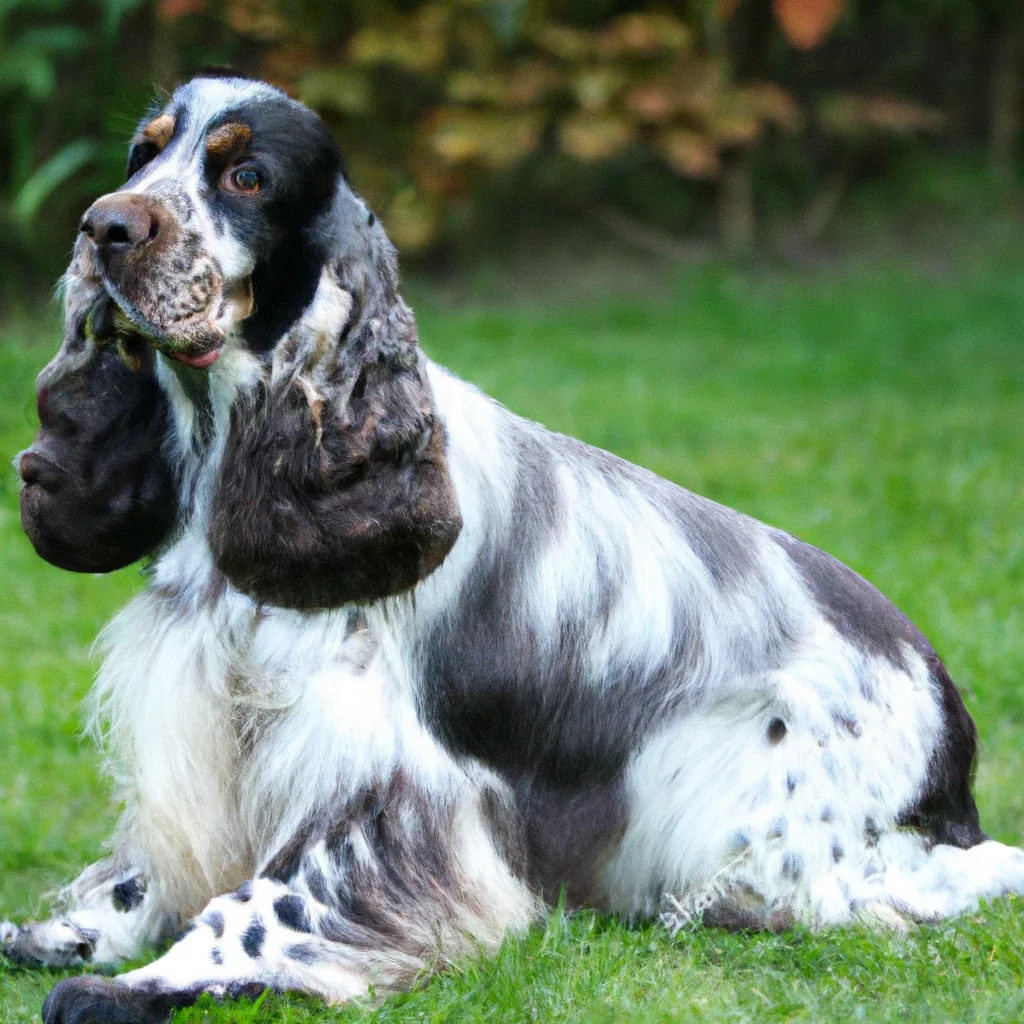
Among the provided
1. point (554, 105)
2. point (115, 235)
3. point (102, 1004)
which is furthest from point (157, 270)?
point (554, 105)

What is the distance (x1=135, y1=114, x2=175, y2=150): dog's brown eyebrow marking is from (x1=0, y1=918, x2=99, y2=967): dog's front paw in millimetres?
1833

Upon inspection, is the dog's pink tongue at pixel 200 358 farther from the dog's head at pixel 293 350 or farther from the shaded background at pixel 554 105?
→ the shaded background at pixel 554 105

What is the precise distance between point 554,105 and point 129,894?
28.7ft

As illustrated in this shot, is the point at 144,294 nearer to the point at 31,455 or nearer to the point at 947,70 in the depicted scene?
the point at 31,455

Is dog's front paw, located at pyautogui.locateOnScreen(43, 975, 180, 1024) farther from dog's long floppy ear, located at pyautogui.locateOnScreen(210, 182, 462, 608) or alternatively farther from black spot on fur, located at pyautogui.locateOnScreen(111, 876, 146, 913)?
dog's long floppy ear, located at pyautogui.locateOnScreen(210, 182, 462, 608)

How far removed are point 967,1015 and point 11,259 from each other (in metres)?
9.41

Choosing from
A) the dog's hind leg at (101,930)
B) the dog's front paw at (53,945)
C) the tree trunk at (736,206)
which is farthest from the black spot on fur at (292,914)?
the tree trunk at (736,206)

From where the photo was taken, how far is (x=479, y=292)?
12078 millimetres

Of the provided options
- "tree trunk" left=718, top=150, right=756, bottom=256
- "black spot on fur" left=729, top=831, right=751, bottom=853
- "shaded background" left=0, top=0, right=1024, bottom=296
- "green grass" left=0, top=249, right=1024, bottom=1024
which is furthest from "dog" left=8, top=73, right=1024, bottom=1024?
"tree trunk" left=718, top=150, right=756, bottom=256

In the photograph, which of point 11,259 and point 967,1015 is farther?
point 11,259

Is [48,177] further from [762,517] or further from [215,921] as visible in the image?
[215,921]

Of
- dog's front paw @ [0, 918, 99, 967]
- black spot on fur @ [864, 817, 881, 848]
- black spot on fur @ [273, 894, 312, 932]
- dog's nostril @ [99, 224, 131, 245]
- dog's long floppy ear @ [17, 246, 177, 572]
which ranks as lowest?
dog's front paw @ [0, 918, 99, 967]

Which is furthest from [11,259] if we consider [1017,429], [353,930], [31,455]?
[353,930]

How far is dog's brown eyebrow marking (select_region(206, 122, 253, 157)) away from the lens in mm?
3260
